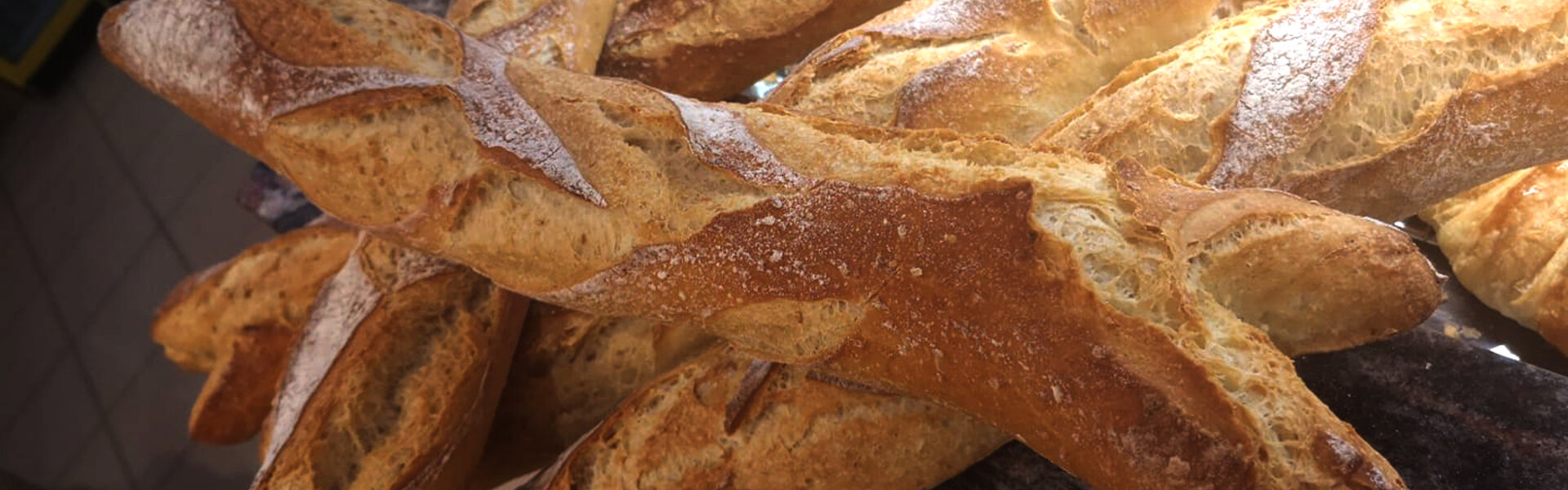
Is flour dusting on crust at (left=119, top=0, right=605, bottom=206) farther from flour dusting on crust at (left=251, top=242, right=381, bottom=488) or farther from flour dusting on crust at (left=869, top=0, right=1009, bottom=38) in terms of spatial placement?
flour dusting on crust at (left=869, top=0, right=1009, bottom=38)

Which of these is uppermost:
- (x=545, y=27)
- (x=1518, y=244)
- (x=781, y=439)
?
(x=545, y=27)

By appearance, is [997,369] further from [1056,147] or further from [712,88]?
[712,88]

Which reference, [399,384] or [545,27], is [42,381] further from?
[545,27]

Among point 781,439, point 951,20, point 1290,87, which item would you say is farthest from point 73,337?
point 1290,87

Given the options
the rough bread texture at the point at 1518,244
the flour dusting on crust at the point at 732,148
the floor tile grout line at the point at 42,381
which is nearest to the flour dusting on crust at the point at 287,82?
the flour dusting on crust at the point at 732,148

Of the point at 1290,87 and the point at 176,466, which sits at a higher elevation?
the point at 1290,87

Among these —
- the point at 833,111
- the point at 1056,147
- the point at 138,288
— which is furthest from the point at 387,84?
the point at 138,288

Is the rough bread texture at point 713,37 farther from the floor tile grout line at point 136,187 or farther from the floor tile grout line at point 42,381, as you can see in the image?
the floor tile grout line at point 42,381

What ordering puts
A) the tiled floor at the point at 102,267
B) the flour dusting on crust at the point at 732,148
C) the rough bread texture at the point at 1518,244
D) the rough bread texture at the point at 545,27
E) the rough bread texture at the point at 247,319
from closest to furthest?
1. the flour dusting on crust at the point at 732,148
2. the rough bread texture at the point at 1518,244
3. the rough bread texture at the point at 545,27
4. the rough bread texture at the point at 247,319
5. the tiled floor at the point at 102,267
